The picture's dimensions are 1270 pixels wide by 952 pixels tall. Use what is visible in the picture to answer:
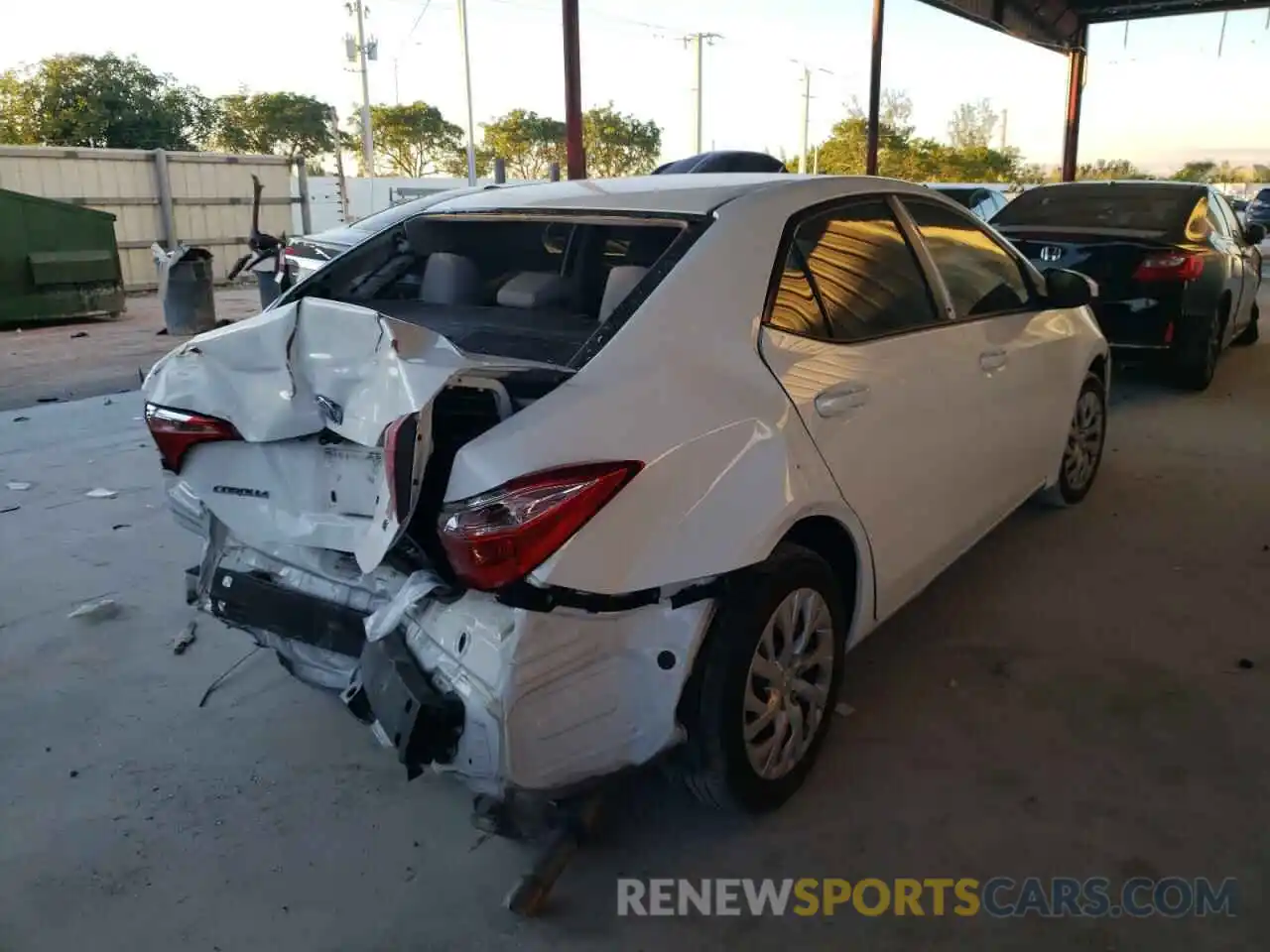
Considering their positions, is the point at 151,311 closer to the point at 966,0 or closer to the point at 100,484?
the point at 100,484

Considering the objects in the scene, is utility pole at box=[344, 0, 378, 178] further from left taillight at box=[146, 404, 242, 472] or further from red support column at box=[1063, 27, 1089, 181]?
left taillight at box=[146, 404, 242, 472]

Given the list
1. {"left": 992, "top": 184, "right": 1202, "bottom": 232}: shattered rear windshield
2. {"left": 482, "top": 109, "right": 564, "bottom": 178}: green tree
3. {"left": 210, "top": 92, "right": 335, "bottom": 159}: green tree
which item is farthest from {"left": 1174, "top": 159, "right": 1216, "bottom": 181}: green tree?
{"left": 992, "top": 184, "right": 1202, "bottom": 232}: shattered rear windshield

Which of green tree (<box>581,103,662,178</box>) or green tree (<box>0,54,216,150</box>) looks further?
green tree (<box>581,103,662,178</box>)

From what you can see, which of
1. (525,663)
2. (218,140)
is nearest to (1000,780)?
(525,663)

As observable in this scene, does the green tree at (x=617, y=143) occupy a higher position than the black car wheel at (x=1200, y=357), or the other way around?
the green tree at (x=617, y=143)

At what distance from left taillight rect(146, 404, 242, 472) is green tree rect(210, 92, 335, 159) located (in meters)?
30.0

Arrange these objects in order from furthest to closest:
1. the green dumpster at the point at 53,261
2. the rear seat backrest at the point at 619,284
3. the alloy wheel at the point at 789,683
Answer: the green dumpster at the point at 53,261 → the rear seat backrest at the point at 619,284 → the alloy wheel at the point at 789,683

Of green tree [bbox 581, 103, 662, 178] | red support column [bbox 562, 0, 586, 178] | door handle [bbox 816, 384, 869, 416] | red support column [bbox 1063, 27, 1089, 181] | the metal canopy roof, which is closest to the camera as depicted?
door handle [bbox 816, 384, 869, 416]

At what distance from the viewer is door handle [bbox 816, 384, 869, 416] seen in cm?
245

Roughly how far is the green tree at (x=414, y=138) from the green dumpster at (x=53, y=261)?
105 ft

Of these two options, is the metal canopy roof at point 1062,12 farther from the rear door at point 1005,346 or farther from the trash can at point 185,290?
the rear door at point 1005,346

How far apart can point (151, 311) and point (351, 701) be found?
42.1ft

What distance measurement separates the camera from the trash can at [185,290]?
35.4ft

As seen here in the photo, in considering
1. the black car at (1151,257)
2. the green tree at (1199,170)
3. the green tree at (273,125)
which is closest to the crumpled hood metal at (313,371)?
the black car at (1151,257)
